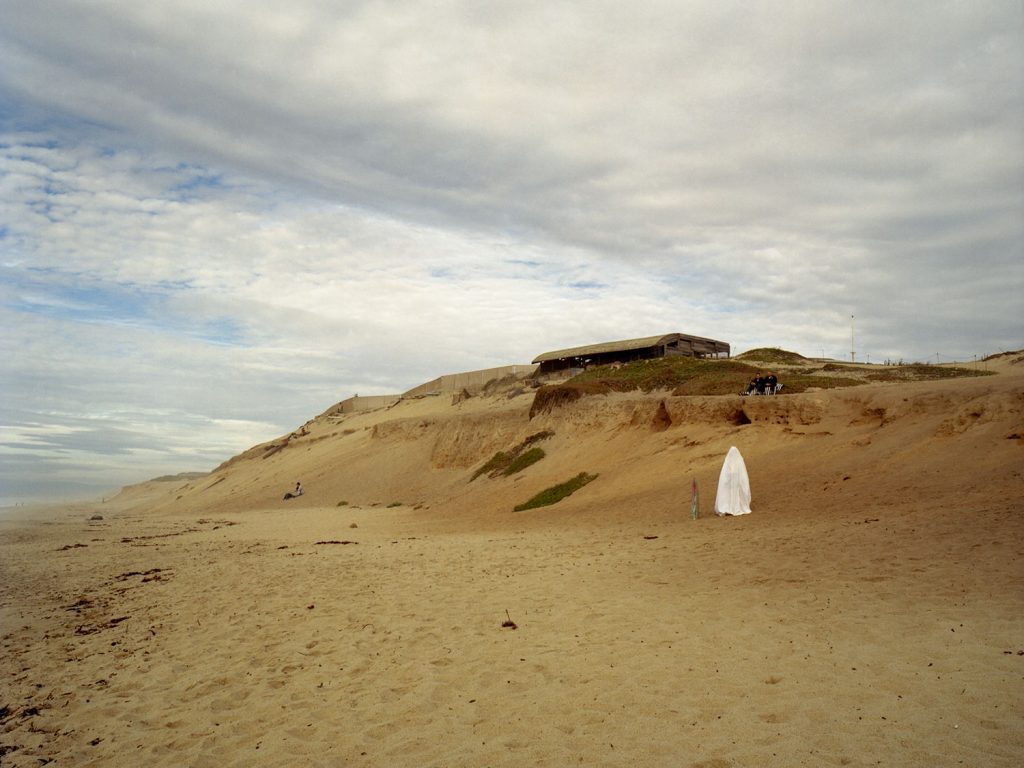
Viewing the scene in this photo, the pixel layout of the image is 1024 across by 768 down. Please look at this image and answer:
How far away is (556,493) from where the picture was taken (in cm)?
2250

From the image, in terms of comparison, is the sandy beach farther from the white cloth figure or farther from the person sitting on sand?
the person sitting on sand

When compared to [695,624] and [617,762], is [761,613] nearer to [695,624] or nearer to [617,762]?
[695,624]

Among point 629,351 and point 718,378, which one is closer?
point 718,378

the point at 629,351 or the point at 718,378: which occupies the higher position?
the point at 629,351

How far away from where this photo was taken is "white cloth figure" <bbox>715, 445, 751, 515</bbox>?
15.6m

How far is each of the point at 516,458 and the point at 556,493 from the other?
6.88 metres

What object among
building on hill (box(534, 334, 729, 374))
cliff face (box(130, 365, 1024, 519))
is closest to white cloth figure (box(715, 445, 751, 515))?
cliff face (box(130, 365, 1024, 519))

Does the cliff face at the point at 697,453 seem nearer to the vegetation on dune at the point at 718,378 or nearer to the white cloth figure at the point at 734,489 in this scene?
the white cloth figure at the point at 734,489

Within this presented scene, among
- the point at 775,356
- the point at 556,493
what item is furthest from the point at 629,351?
the point at 556,493

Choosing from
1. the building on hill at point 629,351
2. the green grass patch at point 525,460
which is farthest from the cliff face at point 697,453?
the building on hill at point 629,351

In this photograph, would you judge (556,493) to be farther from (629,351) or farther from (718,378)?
(629,351)

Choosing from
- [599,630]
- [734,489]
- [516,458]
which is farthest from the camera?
[516,458]

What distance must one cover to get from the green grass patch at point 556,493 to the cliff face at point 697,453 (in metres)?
0.45

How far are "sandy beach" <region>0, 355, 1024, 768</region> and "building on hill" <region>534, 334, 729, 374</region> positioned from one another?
25.9 metres
